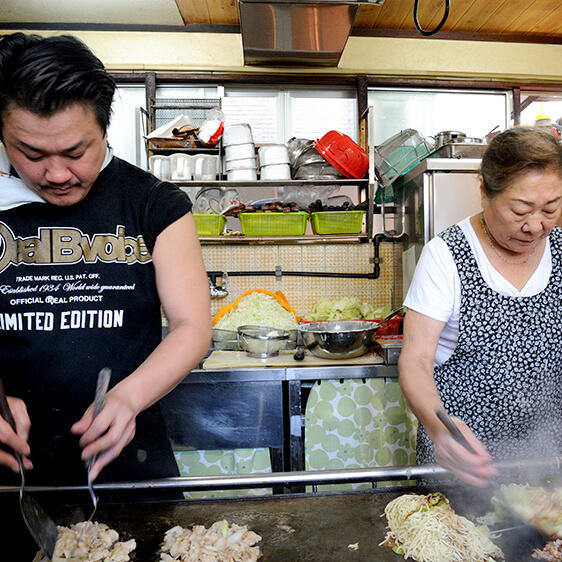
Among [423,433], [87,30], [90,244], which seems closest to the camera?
[90,244]

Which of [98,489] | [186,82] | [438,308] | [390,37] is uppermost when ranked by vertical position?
[390,37]

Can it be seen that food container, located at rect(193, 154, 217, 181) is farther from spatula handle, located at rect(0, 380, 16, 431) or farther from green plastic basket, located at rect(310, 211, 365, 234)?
spatula handle, located at rect(0, 380, 16, 431)

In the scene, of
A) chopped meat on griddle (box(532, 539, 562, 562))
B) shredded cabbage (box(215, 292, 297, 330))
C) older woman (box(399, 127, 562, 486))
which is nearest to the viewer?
chopped meat on griddle (box(532, 539, 562, 562))

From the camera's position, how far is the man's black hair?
1.11 meters

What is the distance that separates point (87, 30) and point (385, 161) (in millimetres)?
2589

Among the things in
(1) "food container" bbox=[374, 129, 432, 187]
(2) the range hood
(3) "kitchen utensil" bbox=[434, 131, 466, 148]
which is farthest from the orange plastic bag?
(2) the range hood

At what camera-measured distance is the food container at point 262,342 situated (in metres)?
3.19

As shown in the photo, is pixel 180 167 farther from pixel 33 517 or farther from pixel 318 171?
pixel 33 517

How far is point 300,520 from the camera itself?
4.49 feet

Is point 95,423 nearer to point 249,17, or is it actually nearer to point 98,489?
point 98,489

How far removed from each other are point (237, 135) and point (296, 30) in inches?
31.7

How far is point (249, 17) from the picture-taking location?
3.35 meters

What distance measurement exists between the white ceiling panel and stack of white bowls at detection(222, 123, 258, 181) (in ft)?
3.52

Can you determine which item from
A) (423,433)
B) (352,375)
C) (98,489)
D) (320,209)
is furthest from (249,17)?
(98,489)
